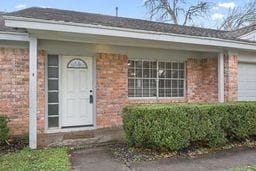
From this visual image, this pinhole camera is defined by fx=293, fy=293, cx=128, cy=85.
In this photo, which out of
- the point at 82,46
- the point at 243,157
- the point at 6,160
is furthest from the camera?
the point at 82,46

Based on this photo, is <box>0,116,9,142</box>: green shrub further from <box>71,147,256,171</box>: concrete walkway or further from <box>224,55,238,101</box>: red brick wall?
<box>224,55,238,101</box>: red brick wall

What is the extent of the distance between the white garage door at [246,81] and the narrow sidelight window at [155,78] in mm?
2208

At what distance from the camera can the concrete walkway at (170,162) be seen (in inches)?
234

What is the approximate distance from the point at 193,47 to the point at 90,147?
4.92 metres

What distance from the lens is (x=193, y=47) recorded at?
32.8 ft

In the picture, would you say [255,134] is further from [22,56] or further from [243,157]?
[22,56]

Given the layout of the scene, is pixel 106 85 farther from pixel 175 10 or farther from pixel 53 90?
pixel 175 10

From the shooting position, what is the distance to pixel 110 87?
9.66m

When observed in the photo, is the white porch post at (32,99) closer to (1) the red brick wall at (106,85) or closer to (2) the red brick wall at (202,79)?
(1) the red brick wall at (106,85)

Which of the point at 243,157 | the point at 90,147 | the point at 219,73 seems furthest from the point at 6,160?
the point at 219,73

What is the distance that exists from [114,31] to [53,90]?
8.80 feet

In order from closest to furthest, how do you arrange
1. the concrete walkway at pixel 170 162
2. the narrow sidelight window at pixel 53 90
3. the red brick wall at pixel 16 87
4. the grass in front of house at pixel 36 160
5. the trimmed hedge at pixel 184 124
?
the grass in front of house at pixel 36 160 → the concrete walkway at pixel 170 162 → the trimmed hedge at pixel 184 124 → the red brick wall at pixel 16 87 → the narrow sidelight window at pixel 53 90

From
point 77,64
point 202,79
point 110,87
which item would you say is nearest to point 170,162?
point 110,87

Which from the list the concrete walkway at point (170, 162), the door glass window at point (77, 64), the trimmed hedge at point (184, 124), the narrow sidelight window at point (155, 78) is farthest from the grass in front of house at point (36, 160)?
the narrow sidelight window at point (155, 78)
